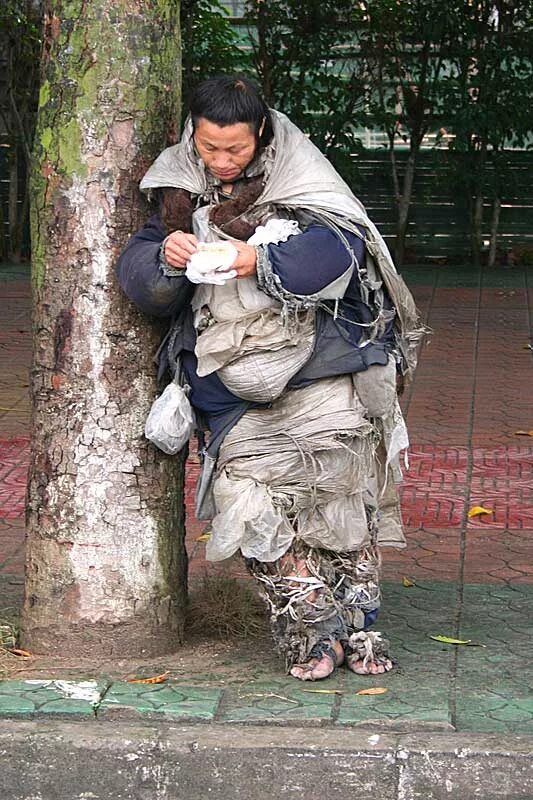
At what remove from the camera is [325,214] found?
3.83 m

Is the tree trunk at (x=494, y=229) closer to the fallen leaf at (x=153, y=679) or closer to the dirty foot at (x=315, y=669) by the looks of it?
the dirty foot at (x=315, y=669)

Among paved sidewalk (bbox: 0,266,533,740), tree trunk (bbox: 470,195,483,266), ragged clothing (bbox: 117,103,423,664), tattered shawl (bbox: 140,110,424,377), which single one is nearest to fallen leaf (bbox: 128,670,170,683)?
paved sidewalk (bbox: 0,266,533,740)

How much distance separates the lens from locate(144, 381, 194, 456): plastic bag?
13.1 feet

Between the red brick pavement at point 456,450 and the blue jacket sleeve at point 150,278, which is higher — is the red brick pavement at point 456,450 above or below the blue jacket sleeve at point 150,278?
below

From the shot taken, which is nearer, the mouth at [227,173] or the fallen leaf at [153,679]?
the mouth at [227,173]

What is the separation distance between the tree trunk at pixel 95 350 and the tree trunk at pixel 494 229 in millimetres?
10692

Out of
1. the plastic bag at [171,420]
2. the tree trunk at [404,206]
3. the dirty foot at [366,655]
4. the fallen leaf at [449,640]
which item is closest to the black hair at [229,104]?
the plastic bag at [171,420]

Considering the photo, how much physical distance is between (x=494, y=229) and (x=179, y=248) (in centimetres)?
1141

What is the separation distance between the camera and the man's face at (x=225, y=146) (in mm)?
3771

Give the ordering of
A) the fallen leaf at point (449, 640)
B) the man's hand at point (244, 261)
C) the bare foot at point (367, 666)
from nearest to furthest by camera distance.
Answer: the man's hand at point (244, 261)
the bare foot at point (367, 666)
the fallen leaf at point (449, 640)

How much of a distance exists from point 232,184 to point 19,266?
36.4ft

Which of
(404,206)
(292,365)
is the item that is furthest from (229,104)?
(404,206)

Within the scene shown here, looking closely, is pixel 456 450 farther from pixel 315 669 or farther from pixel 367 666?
pixel 315 669

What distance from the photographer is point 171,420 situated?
400 centimetres
